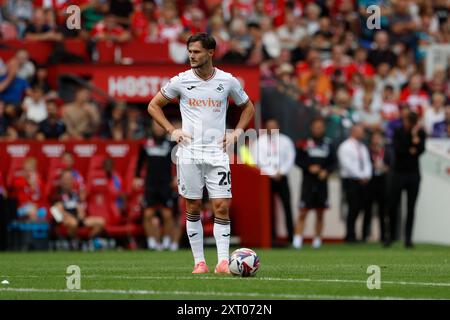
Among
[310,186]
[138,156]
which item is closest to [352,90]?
[310,186]

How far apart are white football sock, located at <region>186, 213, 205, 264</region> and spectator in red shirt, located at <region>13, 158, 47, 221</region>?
8.86m

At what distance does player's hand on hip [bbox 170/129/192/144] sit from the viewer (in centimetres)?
1321

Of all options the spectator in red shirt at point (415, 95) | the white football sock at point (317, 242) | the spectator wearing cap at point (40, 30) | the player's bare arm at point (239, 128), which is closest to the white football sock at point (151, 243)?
the white football sock at point (317, 242)

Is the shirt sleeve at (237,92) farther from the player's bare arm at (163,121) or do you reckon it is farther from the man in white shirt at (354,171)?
the man in white shirt at (354,171)

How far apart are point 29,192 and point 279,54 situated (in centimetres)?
846

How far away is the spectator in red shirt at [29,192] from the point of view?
22.1m

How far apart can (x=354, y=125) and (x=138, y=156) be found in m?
4.76

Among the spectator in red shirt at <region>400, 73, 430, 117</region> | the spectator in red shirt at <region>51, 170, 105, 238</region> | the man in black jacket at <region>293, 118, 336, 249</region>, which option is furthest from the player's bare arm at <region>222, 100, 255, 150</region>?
the spectator in red shirt at <region>400, 73, 430, 117</region>

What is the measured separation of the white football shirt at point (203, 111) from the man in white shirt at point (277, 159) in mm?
10649

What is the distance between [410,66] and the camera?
1202 inches

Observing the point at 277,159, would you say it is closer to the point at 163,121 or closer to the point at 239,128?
the point at 239,128

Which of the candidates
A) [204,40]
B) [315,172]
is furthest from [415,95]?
[204,40]

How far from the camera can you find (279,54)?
28.7 metres
